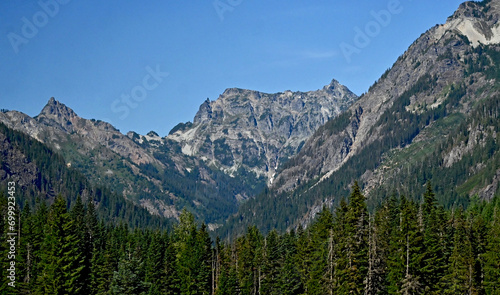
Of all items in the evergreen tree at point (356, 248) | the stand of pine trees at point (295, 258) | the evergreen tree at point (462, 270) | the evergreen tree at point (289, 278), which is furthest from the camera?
the evergreen tree at point (289, 278)

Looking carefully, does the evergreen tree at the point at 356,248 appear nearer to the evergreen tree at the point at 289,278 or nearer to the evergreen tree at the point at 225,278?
the evergreen tree at the point at 289,278

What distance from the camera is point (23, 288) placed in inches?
4149

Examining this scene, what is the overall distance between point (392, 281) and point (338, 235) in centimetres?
1113

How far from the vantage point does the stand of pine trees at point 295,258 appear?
87625 mm

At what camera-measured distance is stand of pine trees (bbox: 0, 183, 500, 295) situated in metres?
87.6

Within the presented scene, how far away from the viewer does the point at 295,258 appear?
123m

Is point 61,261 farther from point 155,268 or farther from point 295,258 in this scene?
point 295,258

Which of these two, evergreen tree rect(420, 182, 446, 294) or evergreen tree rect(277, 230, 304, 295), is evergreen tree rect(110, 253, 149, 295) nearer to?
evergreen tree rect(420, 182, 446, 294)

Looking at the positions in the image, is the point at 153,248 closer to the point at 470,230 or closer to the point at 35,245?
the point at 35,245

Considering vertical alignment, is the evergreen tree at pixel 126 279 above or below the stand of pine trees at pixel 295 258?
below

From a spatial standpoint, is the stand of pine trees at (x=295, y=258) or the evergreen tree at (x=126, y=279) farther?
the stand of pine trees at (x=295, y=258)

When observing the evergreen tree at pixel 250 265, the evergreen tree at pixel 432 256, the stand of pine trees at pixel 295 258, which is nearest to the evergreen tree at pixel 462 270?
the stand of pine trees at pixel 295 258

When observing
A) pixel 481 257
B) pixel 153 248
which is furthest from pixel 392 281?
pixel 153 248

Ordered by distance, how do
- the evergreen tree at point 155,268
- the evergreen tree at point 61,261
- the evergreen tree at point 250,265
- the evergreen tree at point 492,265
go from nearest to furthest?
the evergreen tree at point 61,261 → the evergreen tree at point 492,265 → the evergreen tree at point 155,268 → the evergreen tree at point 250,265
